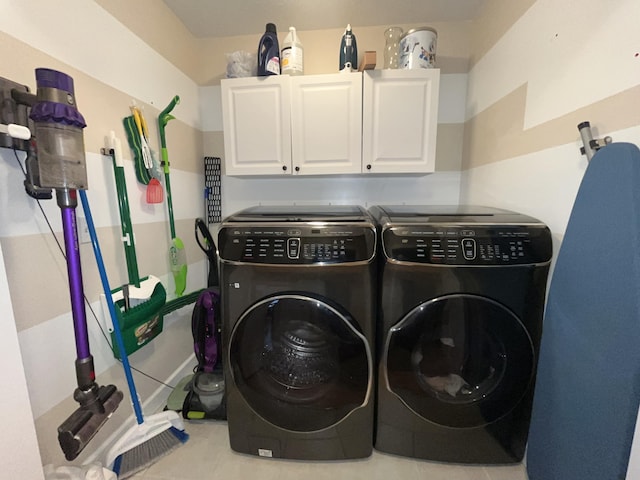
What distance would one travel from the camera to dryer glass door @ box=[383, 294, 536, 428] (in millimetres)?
1015

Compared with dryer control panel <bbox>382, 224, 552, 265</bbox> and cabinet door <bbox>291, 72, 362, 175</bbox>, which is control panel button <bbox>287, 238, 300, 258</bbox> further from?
cabinet door <bbox>291, 72, 362, 175</bbox>

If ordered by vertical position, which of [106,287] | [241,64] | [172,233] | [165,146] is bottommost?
[106,287]

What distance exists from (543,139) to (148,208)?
6.15 ft

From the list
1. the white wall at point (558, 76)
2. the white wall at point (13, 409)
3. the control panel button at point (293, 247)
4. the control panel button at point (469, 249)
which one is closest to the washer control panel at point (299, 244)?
the control panel button at point (293, 247)

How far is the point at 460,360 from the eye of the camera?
1.06 metres

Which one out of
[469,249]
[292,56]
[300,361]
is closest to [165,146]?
[292,56]

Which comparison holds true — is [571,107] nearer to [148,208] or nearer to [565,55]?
[565,55]

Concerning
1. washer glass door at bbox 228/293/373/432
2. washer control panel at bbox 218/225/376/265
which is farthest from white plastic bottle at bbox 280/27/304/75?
washer glass door at bbox 228/293/373/432

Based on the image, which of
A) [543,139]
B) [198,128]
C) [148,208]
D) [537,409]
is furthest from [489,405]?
[198,128]

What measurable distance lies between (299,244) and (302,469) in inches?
38.5

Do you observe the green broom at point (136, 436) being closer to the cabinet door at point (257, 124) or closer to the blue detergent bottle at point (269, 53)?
the cabinet door at point (257, 124)

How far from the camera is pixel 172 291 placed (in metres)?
1.62

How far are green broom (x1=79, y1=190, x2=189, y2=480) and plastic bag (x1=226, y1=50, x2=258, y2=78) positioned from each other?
3.78 ft

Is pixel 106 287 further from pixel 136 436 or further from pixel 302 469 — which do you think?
pixel 302 469
